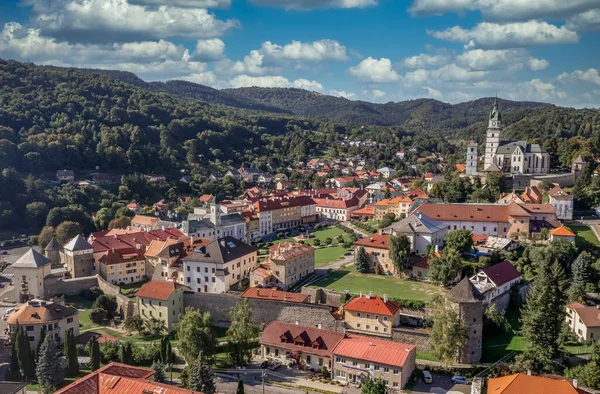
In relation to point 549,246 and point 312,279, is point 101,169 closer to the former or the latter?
point 312,279

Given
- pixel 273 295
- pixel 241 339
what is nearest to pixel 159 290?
pixel 273 295

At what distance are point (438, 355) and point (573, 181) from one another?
4657 cm

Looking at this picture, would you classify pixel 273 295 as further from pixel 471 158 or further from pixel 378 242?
pixel 471 158

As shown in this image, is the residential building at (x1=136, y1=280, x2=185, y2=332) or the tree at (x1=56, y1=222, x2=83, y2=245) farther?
the tree at (x1=56, y1=222, x2=83, y2=245)

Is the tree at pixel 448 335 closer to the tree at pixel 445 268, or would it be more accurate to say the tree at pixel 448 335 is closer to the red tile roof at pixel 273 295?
the tree at pixel 445 268

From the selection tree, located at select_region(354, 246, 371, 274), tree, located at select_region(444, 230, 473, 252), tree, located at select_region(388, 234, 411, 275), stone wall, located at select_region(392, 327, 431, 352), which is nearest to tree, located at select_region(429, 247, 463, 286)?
tree, located at select_region(388, 234, 411, 275)

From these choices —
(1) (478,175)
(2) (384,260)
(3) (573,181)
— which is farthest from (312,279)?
(3) (573,181)

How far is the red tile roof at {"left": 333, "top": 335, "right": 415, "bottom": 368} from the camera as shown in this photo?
3235 cm

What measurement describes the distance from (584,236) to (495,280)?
1751 centimetres

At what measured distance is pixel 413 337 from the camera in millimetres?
36438

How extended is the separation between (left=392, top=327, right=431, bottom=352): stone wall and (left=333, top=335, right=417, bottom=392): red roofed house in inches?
62.0

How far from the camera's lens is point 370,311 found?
37125 millimetres

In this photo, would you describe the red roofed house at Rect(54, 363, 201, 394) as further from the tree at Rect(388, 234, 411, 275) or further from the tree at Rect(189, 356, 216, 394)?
the tree at Rect(388, 234, 411, 275)

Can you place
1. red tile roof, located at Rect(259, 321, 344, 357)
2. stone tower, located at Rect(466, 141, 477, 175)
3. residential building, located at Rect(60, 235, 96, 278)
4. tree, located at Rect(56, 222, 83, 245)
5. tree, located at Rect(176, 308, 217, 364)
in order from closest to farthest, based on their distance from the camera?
1. tree, located at Rect(176, 308, 217, 364)
2. red tile roof, located at Rect(259, 321, 344, 357)
3. residential building, located at Rect(60, 235, 96, 278)
4. tree, located at Rect(56, 222, 83, 245)
5. stone tower, located at Rect(466, 141, 477, 175)
